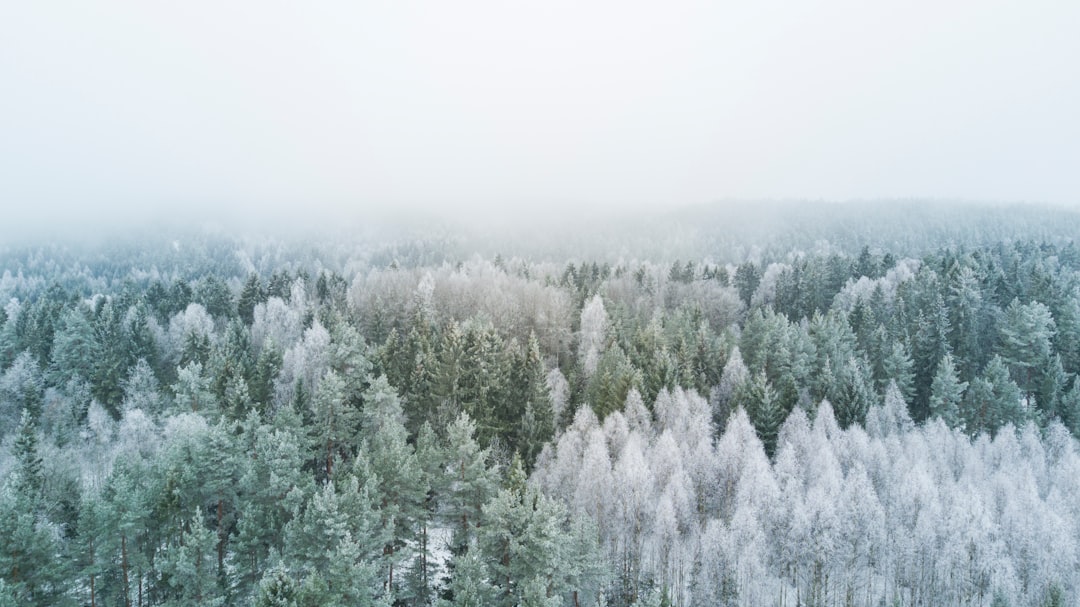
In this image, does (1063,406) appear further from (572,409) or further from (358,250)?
(358,250)

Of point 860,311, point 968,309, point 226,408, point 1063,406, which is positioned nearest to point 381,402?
point 226,408

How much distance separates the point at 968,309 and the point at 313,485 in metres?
79.7

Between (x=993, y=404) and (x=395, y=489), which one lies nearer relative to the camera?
(x=395, y=489)

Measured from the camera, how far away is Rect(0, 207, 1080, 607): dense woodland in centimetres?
3638

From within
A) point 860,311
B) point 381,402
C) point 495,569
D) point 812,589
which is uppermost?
point 860,311

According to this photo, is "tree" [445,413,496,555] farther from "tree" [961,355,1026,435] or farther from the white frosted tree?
"tree" [961,355,1026,435]

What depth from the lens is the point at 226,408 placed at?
58469mm

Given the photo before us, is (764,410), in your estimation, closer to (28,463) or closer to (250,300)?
(28,463)

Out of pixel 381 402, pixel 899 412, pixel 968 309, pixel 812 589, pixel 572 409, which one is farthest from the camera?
pixel 968 309

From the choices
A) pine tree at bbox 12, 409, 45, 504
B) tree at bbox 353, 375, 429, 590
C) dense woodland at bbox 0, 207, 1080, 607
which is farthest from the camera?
pine tree at bbox 12, 409, 45, 504

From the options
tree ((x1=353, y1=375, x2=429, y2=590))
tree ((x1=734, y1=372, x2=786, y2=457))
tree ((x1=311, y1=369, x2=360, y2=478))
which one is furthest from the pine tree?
tree ((x1=734, y1=372, x2=786, y2=457))

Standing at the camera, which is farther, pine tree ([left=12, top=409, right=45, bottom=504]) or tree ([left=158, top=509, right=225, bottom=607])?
pine tree ([left=12, top=409, right=45, bottom=504])

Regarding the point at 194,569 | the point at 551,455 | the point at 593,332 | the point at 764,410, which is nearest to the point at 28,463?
the point at 194,569

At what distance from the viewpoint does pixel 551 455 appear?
50531 millimetres
